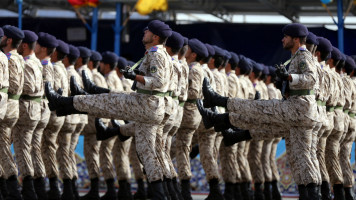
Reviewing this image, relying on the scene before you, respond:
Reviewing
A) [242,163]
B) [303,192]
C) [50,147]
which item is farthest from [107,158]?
[303,192]

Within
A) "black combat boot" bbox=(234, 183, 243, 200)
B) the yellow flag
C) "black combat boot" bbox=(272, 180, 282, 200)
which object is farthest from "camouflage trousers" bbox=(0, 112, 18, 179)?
the yellow flag

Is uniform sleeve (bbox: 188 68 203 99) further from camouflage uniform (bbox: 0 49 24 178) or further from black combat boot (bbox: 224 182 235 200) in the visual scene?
camouflage uniform (bbox: 0 49 24 178)

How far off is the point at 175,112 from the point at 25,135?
174cm

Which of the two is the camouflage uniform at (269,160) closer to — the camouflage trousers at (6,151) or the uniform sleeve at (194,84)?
the uniform sleeve at (194,84)

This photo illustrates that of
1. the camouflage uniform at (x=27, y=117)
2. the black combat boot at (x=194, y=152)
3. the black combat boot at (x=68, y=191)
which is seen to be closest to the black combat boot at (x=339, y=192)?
the black combat boot at (x=194, y=152)

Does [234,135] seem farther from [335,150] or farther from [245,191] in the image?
[245,191]

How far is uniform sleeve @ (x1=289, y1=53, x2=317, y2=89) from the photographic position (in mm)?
8320

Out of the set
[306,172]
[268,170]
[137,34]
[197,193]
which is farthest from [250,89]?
[137,34]

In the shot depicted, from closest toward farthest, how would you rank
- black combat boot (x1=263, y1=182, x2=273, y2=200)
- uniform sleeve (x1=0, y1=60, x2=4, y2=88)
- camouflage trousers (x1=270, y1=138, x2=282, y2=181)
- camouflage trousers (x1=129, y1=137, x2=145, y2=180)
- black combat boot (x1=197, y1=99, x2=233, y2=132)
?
uniform sleeve (x1=0, y1=60, x2=4, y2=88) < black combat boot (x1=197, y1=99, x2=233, y2=132) < camouflage trousers (x1=129, y1=137, x2=145, y2=180) < black combat boot (x1=263, y1=182, x2=273, y2=200) < camouflage trousers (x1=270, y1=138, x2=282, y2=181)

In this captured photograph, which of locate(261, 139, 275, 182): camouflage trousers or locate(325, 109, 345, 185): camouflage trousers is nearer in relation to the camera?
locate(325, 109, 345, 185): camouflage trousers

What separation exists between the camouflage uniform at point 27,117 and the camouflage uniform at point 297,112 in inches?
87.1

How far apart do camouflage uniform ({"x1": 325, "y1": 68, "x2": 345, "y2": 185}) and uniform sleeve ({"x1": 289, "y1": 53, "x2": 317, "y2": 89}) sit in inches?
89.9

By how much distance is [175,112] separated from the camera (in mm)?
8789

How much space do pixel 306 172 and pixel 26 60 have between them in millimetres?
3419
